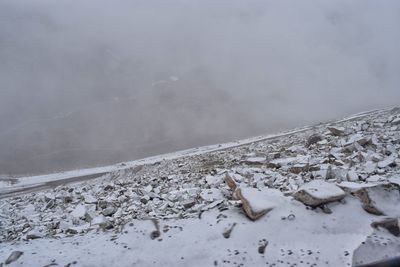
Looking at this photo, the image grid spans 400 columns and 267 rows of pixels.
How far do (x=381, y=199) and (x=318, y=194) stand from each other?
1.26 m

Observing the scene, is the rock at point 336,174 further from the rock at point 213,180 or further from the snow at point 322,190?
the rock at point 213,180

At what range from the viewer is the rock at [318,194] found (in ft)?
20.9

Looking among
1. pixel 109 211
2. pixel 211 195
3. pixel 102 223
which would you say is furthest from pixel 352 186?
pixel 109 211

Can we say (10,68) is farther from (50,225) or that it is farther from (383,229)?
(383,229)

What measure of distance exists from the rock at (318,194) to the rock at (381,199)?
41cm

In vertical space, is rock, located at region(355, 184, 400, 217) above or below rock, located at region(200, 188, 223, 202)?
below

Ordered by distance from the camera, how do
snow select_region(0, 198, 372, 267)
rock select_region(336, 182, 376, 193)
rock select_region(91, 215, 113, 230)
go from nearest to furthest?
snow select_region(0, 198, 372, 267) → rock select_region(336, 182, 376, 193) → rock select_region(91, 215, 113, 230)

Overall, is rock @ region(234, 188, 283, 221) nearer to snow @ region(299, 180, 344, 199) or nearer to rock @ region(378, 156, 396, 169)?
snow @ region(299, 180, 344, 199)

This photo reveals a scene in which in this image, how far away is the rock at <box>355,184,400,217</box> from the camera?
20.3ft

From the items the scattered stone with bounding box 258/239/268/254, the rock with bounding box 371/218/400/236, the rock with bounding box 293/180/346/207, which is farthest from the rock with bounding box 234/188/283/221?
the rock with bounding box 371/218/400/236

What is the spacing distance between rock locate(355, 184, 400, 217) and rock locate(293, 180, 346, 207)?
0.41m

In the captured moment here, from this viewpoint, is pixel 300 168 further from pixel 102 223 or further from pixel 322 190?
pixel 102 223

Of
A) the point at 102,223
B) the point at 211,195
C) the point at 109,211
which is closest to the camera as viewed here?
the point at 102,223

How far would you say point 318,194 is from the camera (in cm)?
645
